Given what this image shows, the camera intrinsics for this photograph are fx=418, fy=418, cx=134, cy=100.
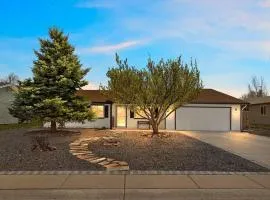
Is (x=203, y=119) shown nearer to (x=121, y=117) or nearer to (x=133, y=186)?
(x=121, y=117)

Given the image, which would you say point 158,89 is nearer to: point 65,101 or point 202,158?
point 65,101

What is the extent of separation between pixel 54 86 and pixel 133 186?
52.6 feet

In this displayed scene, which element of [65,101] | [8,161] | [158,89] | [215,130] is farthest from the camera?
[215,130]

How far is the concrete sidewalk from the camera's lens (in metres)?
8.21

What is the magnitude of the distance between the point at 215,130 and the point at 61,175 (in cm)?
2283

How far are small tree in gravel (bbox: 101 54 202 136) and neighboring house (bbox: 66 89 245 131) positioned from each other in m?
8.96

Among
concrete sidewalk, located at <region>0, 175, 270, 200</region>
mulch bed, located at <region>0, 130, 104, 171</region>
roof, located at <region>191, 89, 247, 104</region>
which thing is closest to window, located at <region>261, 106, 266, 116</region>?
roof, located at <region>191, 89, 247, 104</region>

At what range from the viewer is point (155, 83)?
2212 centimetres

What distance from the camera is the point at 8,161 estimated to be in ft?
42.3

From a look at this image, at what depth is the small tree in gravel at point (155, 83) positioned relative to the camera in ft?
72.7

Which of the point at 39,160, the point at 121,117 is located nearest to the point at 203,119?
the point at 121,117

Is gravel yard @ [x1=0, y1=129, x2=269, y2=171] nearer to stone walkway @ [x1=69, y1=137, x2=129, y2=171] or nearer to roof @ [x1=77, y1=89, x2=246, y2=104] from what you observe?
stone walkway @ [x1=69, y1=137, x2=129, y2=171]

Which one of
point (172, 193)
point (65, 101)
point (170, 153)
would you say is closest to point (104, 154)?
point (170, 153)

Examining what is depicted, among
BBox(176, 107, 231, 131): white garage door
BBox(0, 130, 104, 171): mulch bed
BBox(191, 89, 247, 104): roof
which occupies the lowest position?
BBox(0, 130, 104, 171): mulch bed
